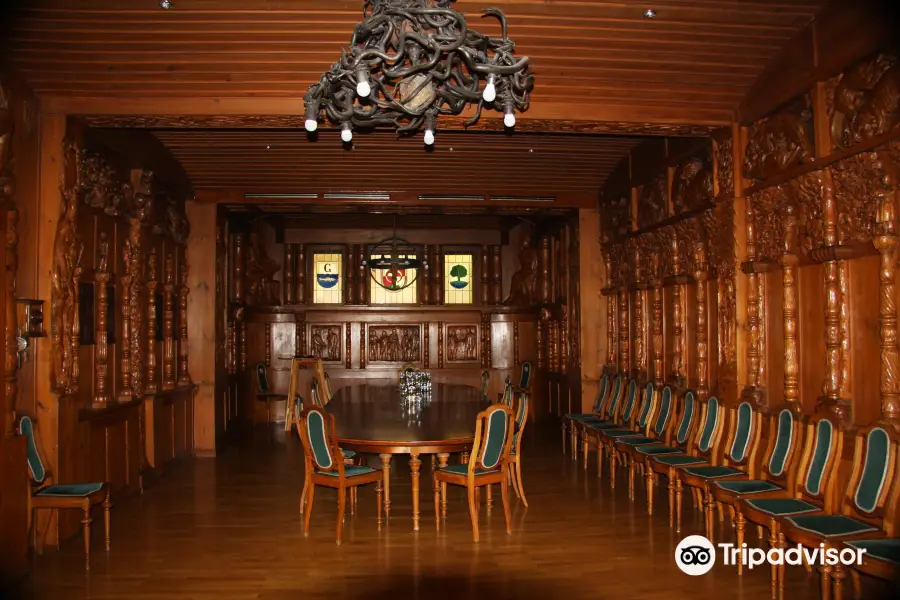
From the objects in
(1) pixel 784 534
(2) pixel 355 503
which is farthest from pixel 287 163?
(1) pixel 784 534

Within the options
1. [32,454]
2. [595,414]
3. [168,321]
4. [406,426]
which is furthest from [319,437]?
[595,414]

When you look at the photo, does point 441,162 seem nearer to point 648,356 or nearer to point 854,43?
point 648,356

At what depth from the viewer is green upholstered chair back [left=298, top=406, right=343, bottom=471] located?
514cm

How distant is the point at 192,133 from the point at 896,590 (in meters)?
7.13

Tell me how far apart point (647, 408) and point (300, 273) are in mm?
7837

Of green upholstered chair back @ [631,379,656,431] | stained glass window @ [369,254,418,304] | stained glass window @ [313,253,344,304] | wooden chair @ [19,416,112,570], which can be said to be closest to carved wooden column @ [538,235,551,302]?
stained glass window @ [369,254,418,304]

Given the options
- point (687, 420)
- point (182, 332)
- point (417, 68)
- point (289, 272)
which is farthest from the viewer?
point (289, 272)

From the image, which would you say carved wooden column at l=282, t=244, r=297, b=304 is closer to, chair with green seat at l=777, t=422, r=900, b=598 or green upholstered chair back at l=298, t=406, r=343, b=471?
green upholstered chair back at l=298, t=406, r=343, b=471

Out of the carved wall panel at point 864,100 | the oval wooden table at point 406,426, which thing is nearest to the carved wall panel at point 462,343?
the oval wooden table at point 406,426

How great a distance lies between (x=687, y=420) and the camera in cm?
635

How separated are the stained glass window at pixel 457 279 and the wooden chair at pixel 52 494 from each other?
8.91 metres

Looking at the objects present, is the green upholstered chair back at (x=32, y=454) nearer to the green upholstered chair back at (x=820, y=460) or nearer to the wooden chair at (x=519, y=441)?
the wooden chair at (x=519, y=441)

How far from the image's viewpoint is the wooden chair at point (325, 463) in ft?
17.0

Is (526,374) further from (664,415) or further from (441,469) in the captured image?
(441,469)
